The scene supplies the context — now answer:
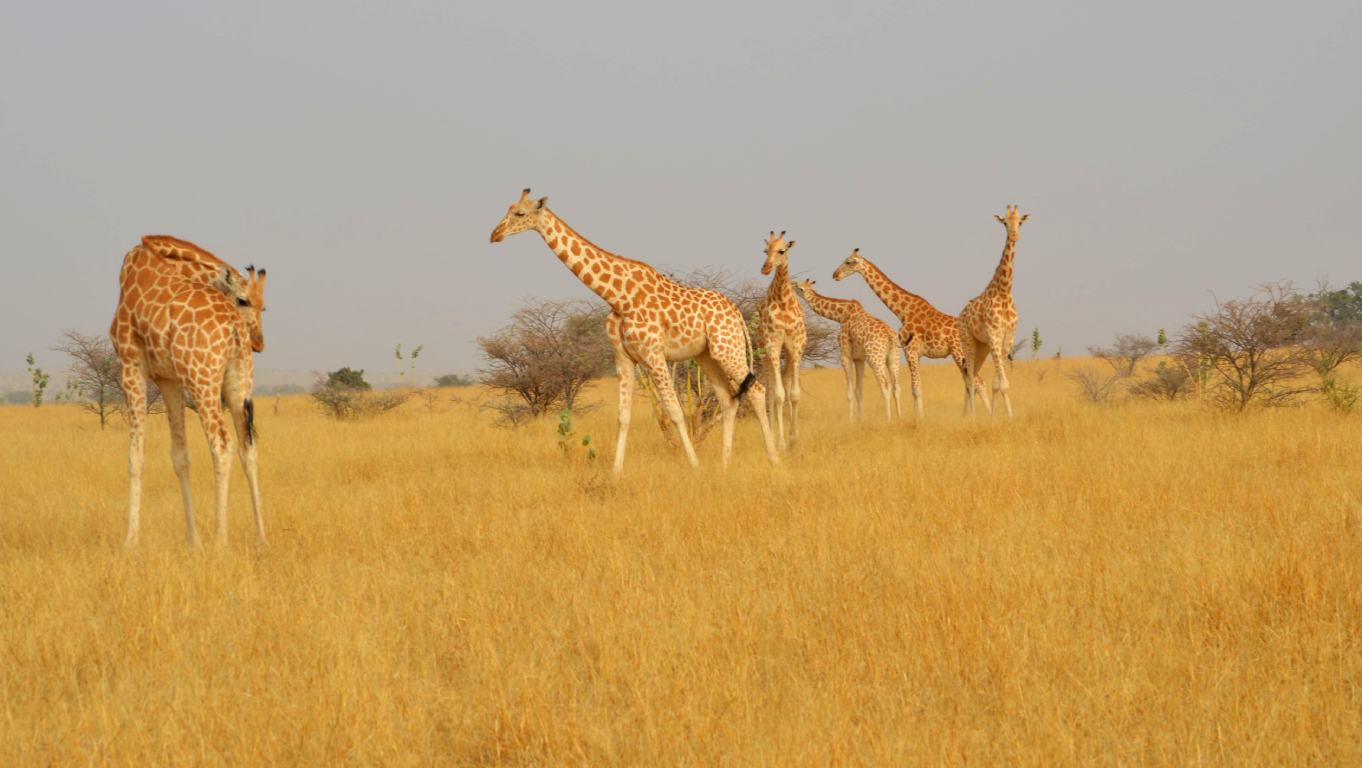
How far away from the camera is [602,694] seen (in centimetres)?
367

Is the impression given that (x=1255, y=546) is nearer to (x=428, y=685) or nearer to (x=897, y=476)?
(x=897, y=476)

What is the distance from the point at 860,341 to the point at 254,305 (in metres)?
10.6

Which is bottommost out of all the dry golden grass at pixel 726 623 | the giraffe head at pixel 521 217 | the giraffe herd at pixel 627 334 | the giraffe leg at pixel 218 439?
the dry golden grass at pixel 726 623

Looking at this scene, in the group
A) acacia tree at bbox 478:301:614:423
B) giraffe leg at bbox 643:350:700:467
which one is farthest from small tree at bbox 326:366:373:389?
giraffe leg at bbox 643:350:700:467

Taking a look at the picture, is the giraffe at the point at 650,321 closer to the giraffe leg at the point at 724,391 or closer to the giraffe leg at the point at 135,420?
the giraffe leg at the point at 724,391

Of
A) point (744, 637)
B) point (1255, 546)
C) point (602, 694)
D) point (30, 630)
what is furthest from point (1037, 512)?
point (30, 630)

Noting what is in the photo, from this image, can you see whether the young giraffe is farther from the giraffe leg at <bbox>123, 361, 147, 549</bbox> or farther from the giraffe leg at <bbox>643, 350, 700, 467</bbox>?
the giraffe leg at <bbox>123, 361, 147, 549</bbox>

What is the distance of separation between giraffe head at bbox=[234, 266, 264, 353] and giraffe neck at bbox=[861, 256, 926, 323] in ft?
36.1

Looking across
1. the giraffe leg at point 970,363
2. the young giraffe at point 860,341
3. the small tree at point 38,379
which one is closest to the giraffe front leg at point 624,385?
the young giraffe at point 860,341

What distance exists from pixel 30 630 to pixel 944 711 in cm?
434

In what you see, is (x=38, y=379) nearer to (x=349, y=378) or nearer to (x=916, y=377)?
(x=349, y=378)

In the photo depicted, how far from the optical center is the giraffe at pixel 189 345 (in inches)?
244

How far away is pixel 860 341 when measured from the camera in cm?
1519

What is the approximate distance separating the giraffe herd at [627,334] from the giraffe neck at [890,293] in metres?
0.02
